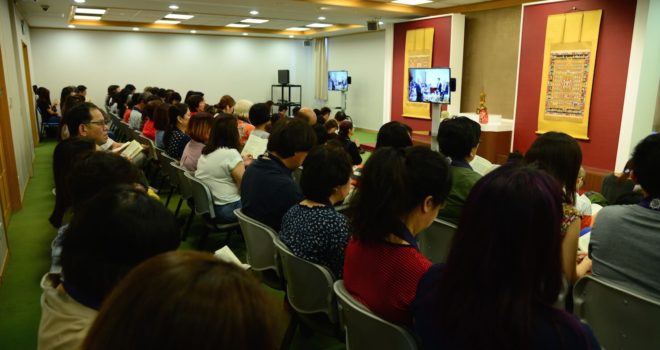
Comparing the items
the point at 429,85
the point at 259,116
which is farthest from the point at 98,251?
the point at 429,85

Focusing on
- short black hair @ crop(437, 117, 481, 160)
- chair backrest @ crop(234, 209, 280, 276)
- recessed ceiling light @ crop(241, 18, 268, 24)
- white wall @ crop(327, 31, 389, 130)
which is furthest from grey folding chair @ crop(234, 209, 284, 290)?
white wall @ crop(327, 31, 389, 130)

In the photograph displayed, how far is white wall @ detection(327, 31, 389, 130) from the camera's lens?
12.5 m

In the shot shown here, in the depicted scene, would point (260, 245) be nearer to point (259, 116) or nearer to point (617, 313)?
point (617, 313)

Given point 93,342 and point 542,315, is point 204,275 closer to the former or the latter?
point 93,342

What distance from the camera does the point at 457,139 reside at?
110 inches

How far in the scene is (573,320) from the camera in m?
1.01

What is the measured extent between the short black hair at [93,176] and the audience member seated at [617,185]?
3192 mm

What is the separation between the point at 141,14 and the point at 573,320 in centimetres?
1102

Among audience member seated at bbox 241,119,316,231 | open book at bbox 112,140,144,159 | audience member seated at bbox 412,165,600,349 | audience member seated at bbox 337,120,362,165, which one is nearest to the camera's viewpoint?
audience member seated at bbox 412,165,600,349

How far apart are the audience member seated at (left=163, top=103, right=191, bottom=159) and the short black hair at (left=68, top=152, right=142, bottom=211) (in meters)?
3.09

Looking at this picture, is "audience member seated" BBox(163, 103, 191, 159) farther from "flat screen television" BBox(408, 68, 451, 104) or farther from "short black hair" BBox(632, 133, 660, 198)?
"flat screen television" BBox(408, 68, 451, 104)

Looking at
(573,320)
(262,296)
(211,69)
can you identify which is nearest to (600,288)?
(573,320)

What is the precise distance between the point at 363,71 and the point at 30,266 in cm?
1041

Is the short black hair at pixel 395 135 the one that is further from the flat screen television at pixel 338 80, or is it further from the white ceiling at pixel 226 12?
the flat screen television at pixel 338 80
